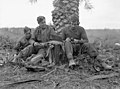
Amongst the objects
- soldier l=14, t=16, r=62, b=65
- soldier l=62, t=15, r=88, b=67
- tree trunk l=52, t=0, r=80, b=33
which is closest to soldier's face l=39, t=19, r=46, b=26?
soldier l=14, t=16, r=62, b=65

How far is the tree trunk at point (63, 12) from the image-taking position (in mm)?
9289

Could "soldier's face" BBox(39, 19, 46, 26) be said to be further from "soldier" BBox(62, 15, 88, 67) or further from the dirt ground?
the dirt ground

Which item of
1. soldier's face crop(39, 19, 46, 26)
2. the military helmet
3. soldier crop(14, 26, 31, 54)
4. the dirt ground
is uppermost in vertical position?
the military helmet

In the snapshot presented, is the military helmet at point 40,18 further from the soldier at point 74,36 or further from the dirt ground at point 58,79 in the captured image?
the dirt ground at point 58,79

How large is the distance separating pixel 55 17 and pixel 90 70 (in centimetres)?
381

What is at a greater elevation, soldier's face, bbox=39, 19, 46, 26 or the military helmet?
the military helmet

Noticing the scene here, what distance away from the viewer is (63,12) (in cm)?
934

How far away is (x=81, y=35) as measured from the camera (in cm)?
674

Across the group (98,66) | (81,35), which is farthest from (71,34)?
(98,66)

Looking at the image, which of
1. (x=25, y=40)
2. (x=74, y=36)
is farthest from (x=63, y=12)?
(x=74, y=36)

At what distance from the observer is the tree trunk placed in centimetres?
929

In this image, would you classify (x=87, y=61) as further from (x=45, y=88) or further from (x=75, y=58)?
(x=45, y=88)

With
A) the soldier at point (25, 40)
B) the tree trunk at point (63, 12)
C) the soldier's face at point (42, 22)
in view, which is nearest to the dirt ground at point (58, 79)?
the soldier at point (25, 40)

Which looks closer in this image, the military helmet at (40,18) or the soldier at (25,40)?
the military helmet at (40,18)
